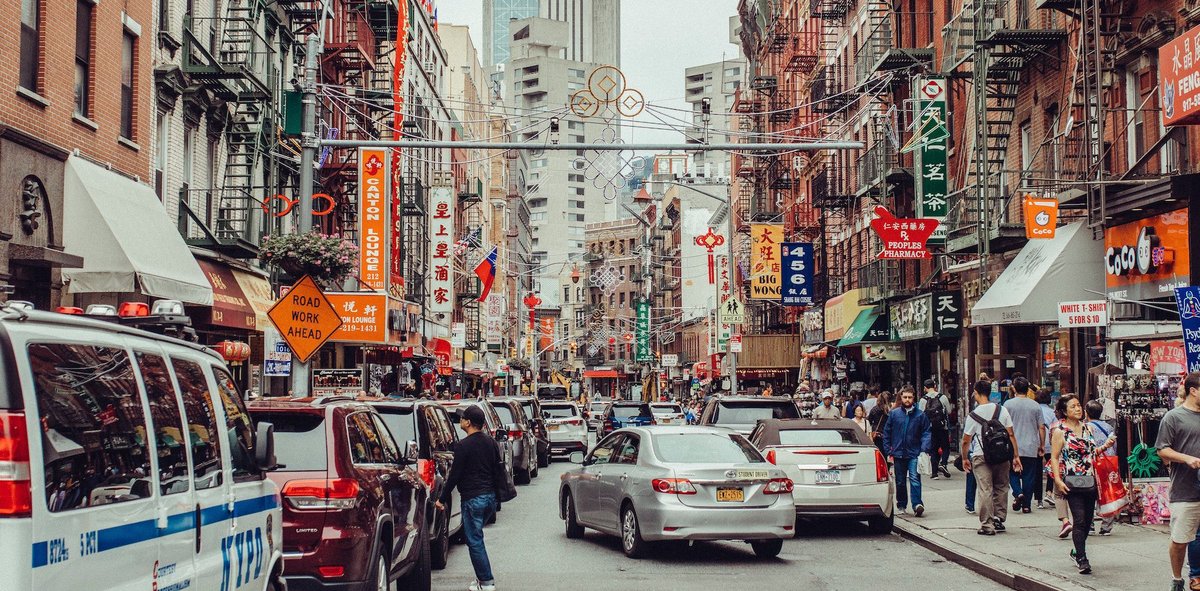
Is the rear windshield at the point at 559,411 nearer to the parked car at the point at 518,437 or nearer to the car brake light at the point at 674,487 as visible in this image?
the parked car at the point at 518,437

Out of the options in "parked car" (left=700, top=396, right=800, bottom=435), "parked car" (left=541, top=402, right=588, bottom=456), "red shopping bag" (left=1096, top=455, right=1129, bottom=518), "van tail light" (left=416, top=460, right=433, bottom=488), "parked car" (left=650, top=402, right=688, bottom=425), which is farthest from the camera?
"parked car" (left=650, top=402, right=688, bottom=425)

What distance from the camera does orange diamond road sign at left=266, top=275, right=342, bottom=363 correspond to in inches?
692

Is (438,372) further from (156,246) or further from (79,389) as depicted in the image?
(79,389)

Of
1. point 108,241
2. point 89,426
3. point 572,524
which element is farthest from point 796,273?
point 89,426

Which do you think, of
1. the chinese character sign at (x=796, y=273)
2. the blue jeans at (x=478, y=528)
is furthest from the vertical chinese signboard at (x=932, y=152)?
the blue jeans at (x=478, y=528)

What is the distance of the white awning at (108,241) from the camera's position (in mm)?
19516

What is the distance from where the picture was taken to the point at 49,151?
19.1m

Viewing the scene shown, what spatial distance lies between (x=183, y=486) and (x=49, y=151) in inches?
568

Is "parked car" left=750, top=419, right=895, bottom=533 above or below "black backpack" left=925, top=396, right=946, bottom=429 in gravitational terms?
below

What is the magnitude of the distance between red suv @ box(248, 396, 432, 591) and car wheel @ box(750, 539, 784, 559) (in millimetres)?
5594

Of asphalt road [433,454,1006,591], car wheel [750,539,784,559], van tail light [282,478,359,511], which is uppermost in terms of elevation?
van tail light [282,478,359,511]

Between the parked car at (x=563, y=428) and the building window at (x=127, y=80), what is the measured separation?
1564cm

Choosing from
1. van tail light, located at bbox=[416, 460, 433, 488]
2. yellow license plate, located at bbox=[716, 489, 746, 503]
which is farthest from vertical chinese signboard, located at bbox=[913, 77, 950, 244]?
van tail light, located at bbox=[416, 460, 433, 488]

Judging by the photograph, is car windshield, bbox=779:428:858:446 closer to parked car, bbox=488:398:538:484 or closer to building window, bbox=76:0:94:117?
parked car, bbox=488:398:538:484
